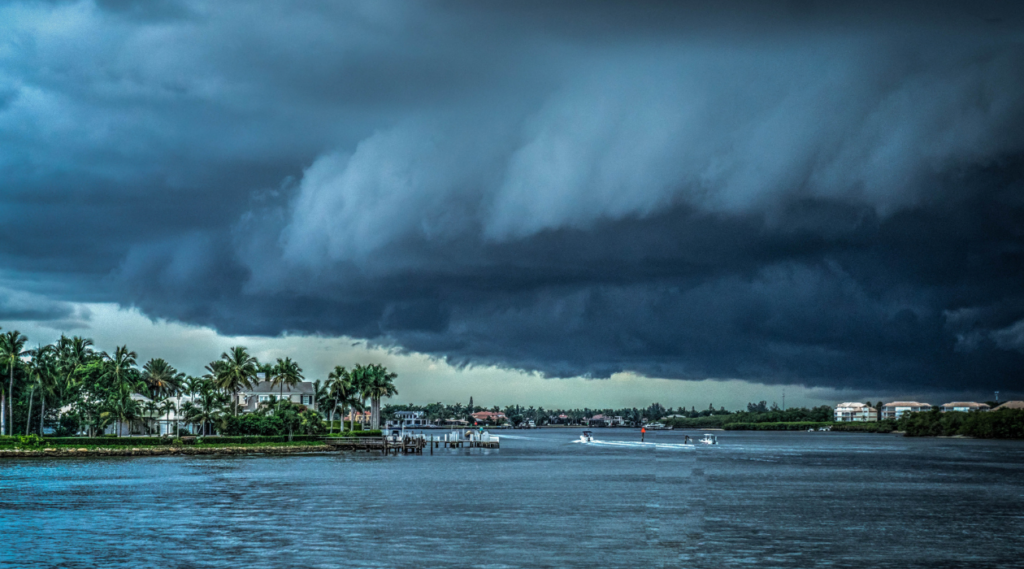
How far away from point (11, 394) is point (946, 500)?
345 feet

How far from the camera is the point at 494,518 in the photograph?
5100cm

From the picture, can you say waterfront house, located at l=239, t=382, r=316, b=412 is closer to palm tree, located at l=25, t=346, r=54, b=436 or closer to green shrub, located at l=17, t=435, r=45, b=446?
palm tree, located at l=25, t=346, r=54, b=436

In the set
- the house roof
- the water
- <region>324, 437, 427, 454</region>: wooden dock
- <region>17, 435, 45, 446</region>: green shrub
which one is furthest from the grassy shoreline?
the house roof

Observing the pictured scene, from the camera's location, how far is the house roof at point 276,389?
173750mm

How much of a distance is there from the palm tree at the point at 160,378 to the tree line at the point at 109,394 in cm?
17

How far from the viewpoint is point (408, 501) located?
6097cm

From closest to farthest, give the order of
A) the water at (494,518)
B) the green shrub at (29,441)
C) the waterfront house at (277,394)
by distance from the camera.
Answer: the water at (494,518) < the green shrub at (29,441) < the waterfront house at (277,394)

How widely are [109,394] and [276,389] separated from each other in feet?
159

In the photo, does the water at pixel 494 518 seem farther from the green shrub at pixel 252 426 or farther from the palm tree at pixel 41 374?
the green shrub at pixel 252 426

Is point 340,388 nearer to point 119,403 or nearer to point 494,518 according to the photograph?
point 119,403

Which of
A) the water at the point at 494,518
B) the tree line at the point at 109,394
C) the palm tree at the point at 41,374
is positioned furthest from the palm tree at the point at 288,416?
the water at the point at 494,518

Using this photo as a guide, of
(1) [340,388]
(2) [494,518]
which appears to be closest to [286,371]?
(1) [340,388]

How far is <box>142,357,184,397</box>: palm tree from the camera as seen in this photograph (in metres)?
151

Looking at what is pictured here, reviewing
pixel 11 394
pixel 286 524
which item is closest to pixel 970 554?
pixel 286 524
